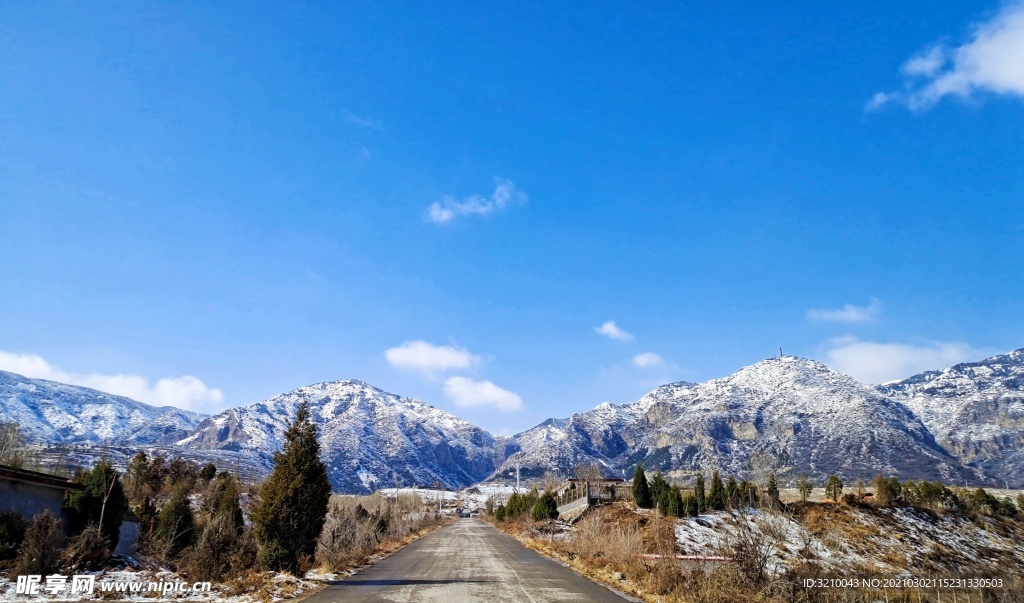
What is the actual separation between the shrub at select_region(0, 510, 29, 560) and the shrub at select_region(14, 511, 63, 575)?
87 cm

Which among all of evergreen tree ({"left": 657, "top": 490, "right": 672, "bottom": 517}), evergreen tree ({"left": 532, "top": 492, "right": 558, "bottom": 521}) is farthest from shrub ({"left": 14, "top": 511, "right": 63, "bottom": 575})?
evergreen tree ({"left": 657, "top": 490, "right": 672, "bottom": 517})

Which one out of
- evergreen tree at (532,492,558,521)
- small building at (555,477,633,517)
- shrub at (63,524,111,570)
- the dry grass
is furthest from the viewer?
small building at (555,477,633,517)

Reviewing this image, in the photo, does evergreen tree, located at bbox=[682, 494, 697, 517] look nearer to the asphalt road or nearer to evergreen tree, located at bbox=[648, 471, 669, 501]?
evergreen tree, located at bbox=[648, 471, 669, 501]

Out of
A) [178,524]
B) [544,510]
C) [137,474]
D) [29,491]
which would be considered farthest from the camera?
[544,510]

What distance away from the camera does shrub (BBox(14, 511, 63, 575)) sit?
1550cm

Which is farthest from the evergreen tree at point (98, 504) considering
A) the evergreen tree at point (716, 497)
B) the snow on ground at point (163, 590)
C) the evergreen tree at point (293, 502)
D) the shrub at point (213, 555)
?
the evergreen tree at point (716, 497)

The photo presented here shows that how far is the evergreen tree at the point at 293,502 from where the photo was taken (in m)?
17.9

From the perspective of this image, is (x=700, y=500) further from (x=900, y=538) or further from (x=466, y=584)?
(x=466, y=584)

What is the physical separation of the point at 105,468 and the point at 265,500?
32.4ft

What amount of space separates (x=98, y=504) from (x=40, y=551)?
7.97 m

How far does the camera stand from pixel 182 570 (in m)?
17.5

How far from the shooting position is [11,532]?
18.1 m

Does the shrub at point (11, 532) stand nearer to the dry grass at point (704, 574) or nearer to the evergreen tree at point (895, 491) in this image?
the dry grass at point (704, 574)

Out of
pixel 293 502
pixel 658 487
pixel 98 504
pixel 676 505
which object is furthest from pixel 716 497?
pixel 98 504
